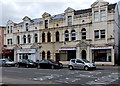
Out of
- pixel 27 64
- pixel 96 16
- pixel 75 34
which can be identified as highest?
pixel 96 16

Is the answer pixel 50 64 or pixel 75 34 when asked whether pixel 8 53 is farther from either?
pixel 50 64

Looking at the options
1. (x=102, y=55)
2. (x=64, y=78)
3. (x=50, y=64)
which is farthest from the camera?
(x=102, y=55)

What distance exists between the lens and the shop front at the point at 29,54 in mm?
46128

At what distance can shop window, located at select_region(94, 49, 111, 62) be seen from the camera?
35688mm

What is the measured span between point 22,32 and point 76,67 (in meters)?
23.6

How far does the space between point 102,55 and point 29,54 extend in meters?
17.6

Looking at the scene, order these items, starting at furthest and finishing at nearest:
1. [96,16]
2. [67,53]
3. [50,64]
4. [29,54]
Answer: [29,54]
[67,53]
[96,16]
[50,64]

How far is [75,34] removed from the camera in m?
40.2

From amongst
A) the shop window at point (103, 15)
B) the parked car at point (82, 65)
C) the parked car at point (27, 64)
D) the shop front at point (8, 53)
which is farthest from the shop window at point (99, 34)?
the shop front at point (8, 53)

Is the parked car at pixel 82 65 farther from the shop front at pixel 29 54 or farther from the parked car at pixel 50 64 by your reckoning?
the shop front at pixel 29 54

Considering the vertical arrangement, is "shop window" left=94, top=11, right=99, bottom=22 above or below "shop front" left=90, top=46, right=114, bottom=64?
above

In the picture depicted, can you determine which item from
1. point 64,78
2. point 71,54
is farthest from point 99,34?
point 64,78

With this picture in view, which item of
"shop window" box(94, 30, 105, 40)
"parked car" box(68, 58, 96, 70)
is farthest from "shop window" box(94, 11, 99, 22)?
"parked car" box(68, 58, 96, 70)

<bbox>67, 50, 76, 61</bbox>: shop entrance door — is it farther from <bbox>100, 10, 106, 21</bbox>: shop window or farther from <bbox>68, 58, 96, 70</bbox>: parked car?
<bbox>68, 58, 96, 70</bbox>: parked car
